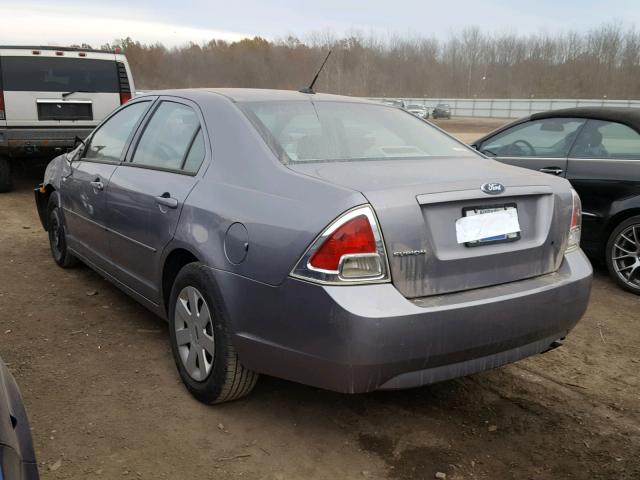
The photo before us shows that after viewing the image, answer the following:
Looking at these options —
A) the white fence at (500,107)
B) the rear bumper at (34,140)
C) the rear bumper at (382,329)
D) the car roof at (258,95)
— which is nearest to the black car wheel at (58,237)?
the car roof at (258,95)

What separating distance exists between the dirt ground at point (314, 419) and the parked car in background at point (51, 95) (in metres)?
5.12

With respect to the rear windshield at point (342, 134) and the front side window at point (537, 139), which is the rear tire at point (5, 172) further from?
the rear windshield at point (342, 134)

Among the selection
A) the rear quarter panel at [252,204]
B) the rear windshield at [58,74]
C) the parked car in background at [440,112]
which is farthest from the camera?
the parked car in background at [440,112]

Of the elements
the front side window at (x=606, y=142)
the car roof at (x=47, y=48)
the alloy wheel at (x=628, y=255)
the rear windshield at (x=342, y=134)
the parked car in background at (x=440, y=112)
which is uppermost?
the car roof at (x=47, y=48)

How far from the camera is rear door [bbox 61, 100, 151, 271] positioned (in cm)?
397

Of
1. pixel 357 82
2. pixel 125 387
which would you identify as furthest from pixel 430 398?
pixel 357 82

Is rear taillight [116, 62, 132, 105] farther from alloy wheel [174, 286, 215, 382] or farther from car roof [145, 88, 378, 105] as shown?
alloy wheel [174, 286, 215, 382]

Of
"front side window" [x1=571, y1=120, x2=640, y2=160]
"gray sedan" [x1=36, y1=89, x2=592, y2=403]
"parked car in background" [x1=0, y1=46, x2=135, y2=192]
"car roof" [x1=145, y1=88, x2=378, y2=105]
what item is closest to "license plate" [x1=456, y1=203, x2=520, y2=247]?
"gray sedan" [x1=36, y1=89, x2=592, y2=403]

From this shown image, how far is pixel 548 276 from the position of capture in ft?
8.96

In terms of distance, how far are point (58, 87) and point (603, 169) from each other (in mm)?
7283

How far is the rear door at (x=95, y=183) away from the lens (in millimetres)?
3975

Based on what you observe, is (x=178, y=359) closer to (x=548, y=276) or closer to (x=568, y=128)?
(x=548, y=276)

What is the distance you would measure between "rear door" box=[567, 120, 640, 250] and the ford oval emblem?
2856mm

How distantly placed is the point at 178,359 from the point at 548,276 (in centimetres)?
194
